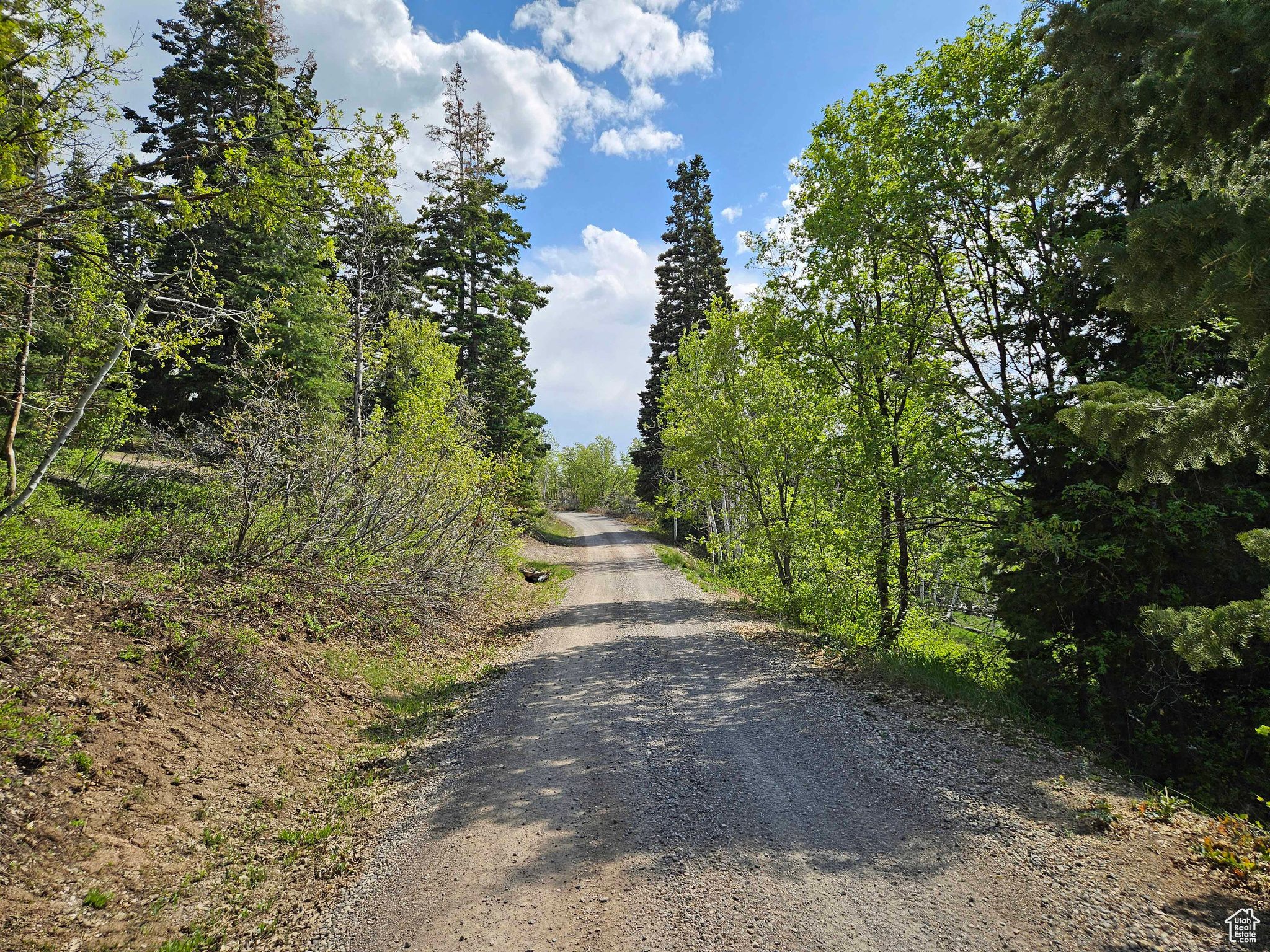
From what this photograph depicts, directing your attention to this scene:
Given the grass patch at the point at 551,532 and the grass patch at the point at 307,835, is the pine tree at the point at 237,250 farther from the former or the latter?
the grass patch at the point at 551,532

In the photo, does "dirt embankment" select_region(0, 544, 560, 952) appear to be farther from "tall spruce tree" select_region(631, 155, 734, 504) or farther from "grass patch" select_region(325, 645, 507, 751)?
"tall spruce tree" select_region(631, 155, 734, 504)

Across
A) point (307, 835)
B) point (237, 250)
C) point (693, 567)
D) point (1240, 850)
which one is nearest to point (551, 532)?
point (693, 567)

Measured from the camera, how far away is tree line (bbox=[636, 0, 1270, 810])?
3742 millimetres

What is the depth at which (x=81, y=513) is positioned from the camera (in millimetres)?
9266

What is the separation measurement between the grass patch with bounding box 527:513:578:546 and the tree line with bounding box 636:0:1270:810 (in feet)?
66.3

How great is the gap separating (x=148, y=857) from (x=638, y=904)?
13.1 ft

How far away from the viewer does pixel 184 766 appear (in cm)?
524

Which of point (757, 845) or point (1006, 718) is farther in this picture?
point (1006, 718)

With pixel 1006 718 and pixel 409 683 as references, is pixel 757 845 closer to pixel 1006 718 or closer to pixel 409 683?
pixel 1006 718

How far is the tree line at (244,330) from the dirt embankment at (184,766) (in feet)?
4.90

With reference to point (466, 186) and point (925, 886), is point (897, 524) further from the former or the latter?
point (466, 186)

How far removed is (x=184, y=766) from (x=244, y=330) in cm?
915

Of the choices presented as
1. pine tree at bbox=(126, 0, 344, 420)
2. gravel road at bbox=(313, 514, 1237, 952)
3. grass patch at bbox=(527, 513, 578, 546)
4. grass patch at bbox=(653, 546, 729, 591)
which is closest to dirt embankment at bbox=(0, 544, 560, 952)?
gravel road at bbox=(313, 514, 1237, 952)

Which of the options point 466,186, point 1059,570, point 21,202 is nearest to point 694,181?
point 466,186
